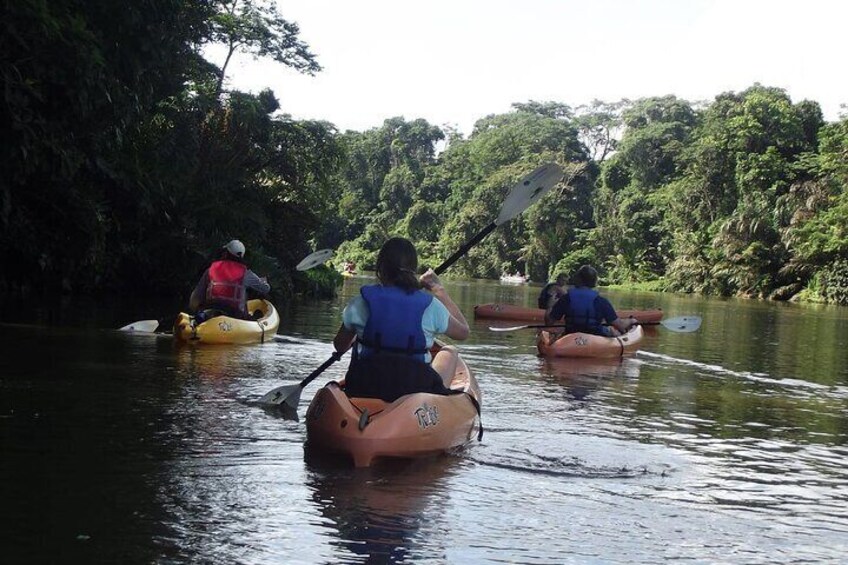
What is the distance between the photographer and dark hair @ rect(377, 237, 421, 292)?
5859 mm

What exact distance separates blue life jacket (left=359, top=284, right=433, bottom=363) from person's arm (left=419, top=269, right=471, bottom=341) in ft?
0.96

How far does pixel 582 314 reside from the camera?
13008 mm

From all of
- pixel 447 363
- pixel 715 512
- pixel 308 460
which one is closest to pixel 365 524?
pixel 308 460

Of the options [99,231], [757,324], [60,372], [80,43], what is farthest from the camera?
[757,324]

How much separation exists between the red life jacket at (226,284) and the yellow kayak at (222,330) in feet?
0.81

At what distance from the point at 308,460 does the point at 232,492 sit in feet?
2.90

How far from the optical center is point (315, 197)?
2798cm

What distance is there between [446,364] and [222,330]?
5847 millimetres

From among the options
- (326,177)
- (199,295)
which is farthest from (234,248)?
(326,177)

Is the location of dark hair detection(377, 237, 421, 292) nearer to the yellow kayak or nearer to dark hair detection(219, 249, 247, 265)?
the yellow kayak

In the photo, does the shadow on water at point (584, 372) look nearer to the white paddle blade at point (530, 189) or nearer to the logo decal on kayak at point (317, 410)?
the white paddle blade at point (530, 189)

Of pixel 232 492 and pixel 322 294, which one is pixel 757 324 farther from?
pixel 232 492

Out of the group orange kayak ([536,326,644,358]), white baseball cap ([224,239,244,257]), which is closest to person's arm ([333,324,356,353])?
white baseball cap ([224,239,244,257])

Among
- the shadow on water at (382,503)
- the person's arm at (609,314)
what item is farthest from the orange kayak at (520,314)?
the shadow on water at (382,503)
